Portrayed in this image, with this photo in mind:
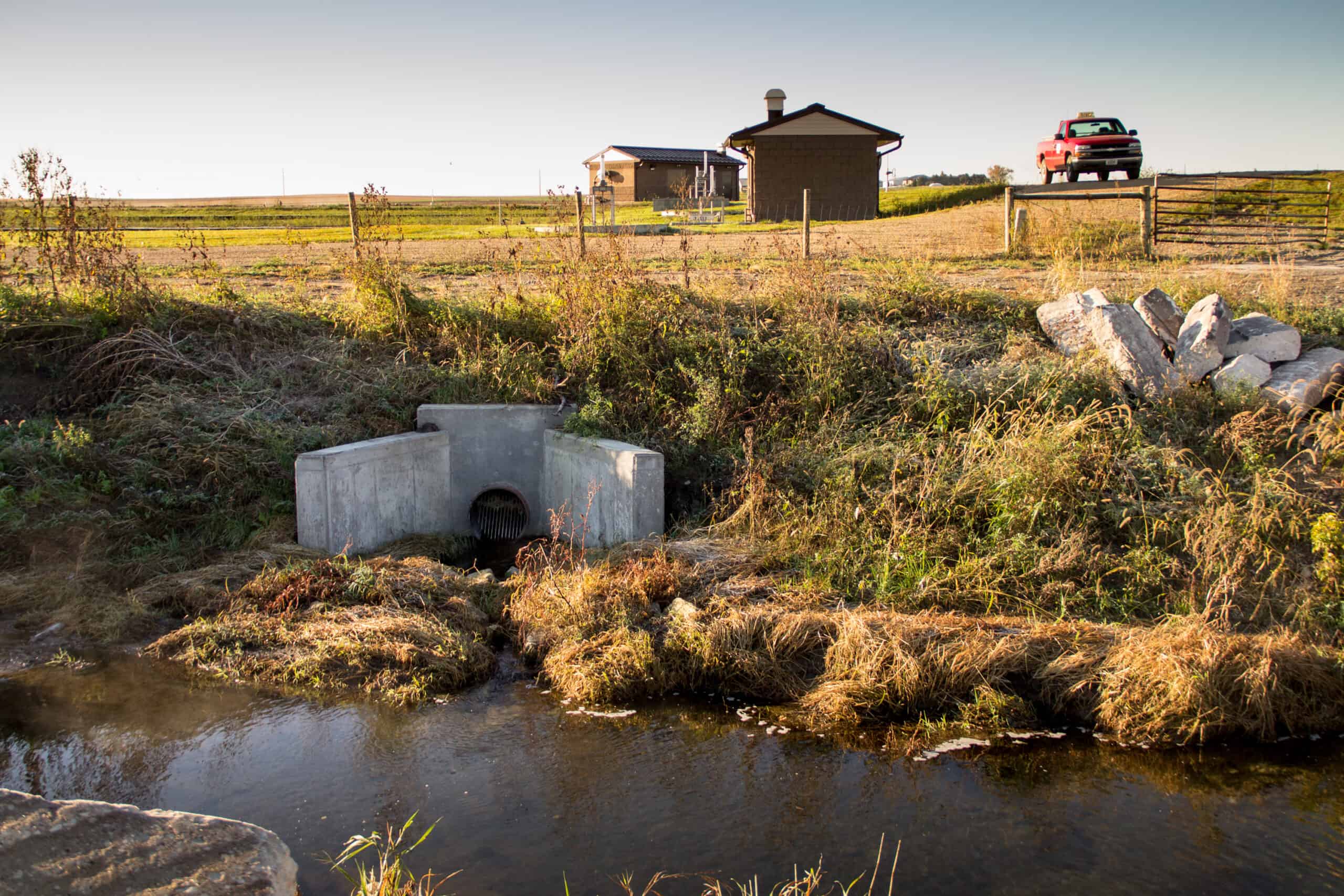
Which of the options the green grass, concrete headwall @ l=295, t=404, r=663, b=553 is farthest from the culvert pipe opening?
the green grass

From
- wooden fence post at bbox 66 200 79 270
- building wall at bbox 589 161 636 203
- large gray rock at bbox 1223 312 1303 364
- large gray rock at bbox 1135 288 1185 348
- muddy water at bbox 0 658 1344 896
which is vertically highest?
building wall at bbox 589 161 636 203

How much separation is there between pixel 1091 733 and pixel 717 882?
9.78 feet

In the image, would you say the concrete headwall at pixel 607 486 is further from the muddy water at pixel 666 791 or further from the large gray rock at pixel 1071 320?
the large gray rock at pixel 1071 320

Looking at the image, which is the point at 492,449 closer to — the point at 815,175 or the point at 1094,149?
the point at 1094,149

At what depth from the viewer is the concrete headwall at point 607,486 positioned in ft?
28.4

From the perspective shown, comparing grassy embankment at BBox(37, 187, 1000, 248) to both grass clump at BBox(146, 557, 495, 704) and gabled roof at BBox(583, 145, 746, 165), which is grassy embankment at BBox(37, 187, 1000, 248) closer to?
gabled roof at BBox(583, 145, 746, 165)

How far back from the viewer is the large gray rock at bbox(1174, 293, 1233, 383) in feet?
32.0

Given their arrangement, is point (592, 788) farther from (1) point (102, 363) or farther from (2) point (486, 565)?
(1) point (102, 363)

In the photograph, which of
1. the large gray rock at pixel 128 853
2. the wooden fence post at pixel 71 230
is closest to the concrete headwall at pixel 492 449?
the wooden fence post at pixel 71 230

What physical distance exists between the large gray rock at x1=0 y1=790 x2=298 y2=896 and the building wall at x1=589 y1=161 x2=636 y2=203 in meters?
37.6

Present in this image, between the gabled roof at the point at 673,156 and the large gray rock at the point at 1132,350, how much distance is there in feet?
101

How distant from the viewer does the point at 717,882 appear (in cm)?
462

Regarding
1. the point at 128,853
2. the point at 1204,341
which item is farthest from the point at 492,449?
the point at 1204,341

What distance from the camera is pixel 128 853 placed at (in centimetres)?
348
